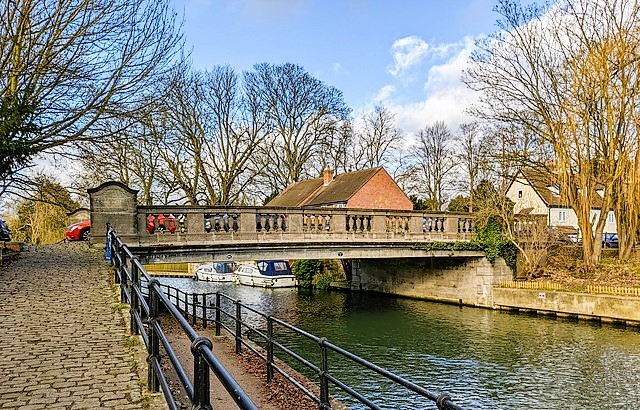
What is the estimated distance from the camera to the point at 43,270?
12016mm

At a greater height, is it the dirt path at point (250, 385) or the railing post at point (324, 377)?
the railing post at point (324, 377)

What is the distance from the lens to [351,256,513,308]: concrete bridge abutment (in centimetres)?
2186

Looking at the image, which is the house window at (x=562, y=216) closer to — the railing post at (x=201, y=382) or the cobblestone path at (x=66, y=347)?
the cobblestone path at (x=66, y=347)

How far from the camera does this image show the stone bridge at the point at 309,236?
45.2ft

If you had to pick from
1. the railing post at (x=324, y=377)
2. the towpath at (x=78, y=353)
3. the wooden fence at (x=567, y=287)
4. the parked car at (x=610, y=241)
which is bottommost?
the wooden fence at (x=567, y=287)

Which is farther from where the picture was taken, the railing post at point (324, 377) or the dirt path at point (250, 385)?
the dirt path at point (250, 385)

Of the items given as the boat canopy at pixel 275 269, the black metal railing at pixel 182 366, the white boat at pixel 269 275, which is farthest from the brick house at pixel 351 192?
the black metal railing at pixel 182 366

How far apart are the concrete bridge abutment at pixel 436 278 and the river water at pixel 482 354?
83 cm

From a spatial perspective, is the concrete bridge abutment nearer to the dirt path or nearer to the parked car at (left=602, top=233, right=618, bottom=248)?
the parked car at (left=602, top=233, right=618, bottom=248)

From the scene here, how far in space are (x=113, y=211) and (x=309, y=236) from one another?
6.27 m

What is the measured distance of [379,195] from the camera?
1298 inches

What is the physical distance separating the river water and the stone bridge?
1.92 meters

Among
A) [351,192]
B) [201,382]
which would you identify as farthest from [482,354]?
[351,192]

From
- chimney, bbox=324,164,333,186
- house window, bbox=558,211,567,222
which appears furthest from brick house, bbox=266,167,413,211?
house window, bbox=558,211,567,222
